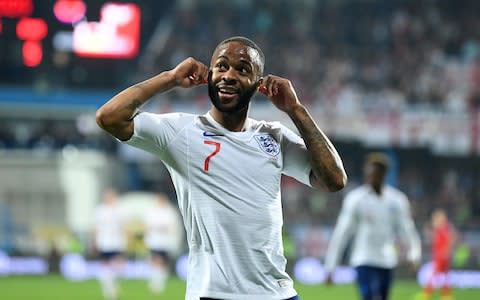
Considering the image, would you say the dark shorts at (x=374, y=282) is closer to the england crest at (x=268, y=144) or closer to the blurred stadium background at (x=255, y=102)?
the england crest at (x=268, y=144)

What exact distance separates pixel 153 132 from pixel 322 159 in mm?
767

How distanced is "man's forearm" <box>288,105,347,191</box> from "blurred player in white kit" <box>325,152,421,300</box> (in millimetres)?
5669

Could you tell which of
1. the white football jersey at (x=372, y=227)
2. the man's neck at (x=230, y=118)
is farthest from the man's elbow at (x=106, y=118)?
the white football jersey at (x=372, y=227)

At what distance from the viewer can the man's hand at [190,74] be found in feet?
14.1

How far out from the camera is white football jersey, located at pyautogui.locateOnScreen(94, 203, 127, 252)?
18578 millimetres

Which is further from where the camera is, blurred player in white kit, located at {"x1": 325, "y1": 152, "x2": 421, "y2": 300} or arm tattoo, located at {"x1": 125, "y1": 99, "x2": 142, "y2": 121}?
blurred player in white kit, located at {"x1": 325, "y1": 152, "x2": 421, "y2": 300}

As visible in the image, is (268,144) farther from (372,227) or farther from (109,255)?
(109,255)

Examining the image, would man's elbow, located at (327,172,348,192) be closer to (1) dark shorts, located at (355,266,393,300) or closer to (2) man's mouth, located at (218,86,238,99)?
(2) man's mouth, located at (218,86,238,99)

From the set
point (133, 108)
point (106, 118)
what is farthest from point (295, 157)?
point (106, 118)

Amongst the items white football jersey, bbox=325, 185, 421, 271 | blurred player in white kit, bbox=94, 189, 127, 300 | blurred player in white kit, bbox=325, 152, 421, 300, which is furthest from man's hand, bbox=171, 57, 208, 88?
blurred player in white kit, bbox=94, 189, 127, 300

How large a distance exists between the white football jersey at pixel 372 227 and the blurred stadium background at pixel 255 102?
9251mm

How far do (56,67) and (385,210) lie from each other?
15.9 m

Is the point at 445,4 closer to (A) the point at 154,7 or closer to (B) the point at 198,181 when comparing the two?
(A) the point at 154,7

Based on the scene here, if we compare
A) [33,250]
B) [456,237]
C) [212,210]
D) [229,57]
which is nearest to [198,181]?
[212,210]
